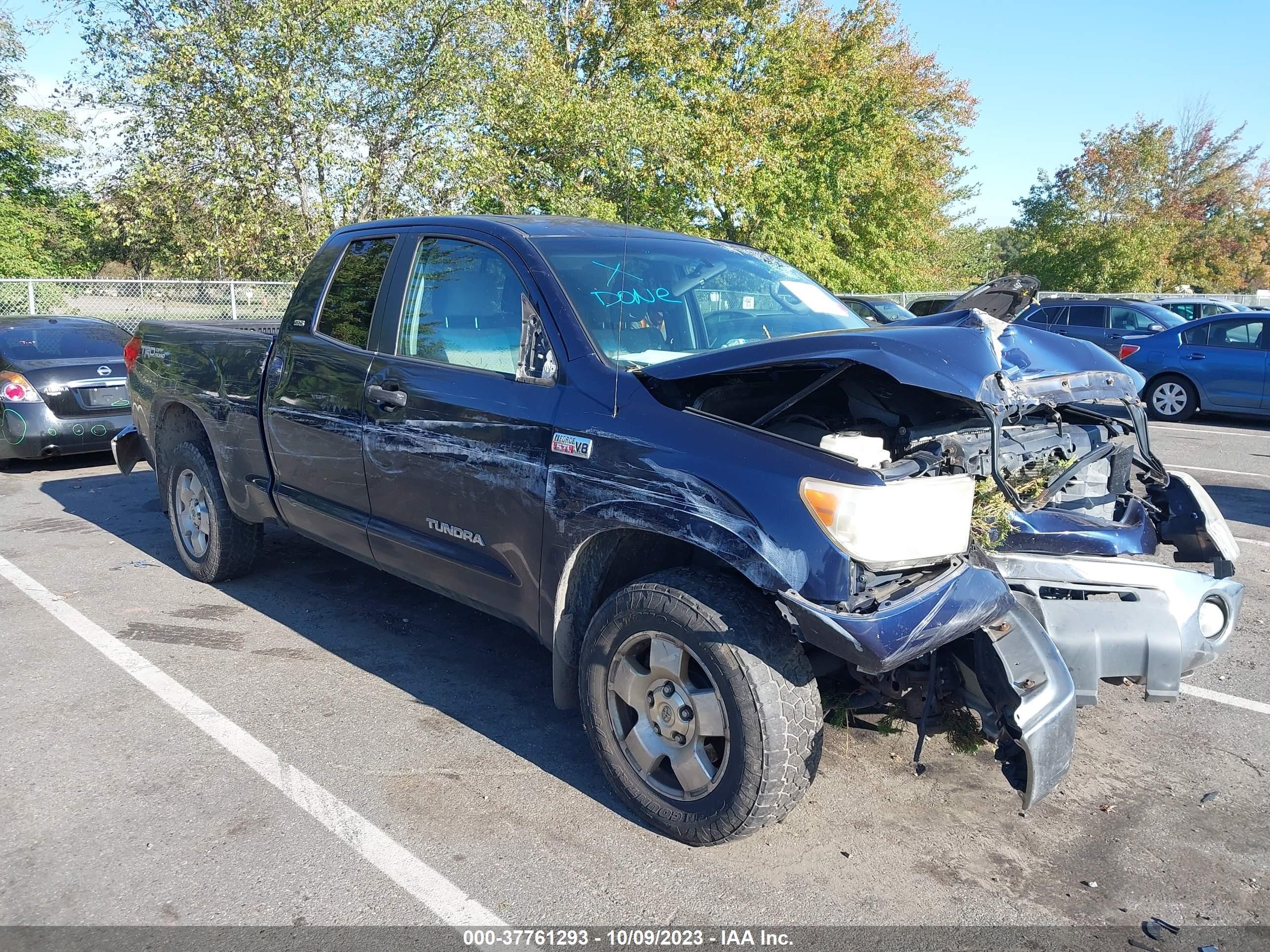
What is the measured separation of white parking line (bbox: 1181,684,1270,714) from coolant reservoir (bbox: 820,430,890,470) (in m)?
2.52

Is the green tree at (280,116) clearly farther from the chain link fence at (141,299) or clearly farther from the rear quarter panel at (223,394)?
the rear quarter panel at (223,394)

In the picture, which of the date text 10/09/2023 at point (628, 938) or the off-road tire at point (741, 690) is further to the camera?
the off-road tire at point (741, 690)

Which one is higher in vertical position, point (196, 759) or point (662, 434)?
point (662, 434)

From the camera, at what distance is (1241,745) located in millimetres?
3721

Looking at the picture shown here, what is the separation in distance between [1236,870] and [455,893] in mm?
2362

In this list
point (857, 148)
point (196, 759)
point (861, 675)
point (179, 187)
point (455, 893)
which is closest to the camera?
point (455, 893)

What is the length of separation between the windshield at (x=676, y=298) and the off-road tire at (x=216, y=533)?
2665 millimetres

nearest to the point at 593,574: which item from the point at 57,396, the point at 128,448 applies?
the point at 128,448

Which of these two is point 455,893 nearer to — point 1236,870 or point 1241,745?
point 1236,870

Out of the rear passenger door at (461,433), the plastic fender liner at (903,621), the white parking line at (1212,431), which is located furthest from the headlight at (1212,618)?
the white parking line at (1212,431)

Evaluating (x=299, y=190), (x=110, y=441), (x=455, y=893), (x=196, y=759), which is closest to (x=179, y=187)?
(x=299, y=190)

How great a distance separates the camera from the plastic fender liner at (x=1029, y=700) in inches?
103

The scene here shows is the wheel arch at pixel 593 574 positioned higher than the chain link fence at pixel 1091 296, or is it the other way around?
the chain link fence at pixel 1091 296

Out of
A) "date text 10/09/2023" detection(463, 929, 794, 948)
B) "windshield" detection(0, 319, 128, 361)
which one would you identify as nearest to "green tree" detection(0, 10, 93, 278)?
"windshield" detection(0, 319, 128, 361)
